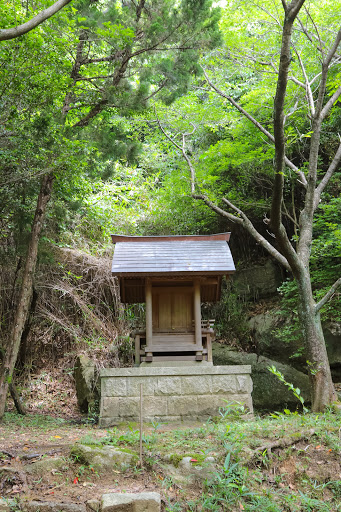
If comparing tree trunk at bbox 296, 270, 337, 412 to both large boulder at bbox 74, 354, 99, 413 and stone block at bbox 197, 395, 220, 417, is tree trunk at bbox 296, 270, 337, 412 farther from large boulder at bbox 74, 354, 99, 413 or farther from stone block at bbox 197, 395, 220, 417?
large boulder at bbox 74, 354, 99, 413

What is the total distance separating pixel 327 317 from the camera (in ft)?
31.1

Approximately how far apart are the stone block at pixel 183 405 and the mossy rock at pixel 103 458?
247 centimetres

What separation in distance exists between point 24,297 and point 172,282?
9.29 feet

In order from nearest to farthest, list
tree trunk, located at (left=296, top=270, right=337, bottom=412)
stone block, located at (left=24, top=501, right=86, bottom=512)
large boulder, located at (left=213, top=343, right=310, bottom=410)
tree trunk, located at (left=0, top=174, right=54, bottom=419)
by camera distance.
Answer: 1. stone block, located at (left=24, top=501, right=86, bottom=512)
2. tree trunk, located at (left=296, top=270, right=337, bottom=412)
3. tree trunk, located at (left=0, top=174, right=54, bottom=419)
4. large boulder, located at (left=213, top=343, right=310, bottom=410)

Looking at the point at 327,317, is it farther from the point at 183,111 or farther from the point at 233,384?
the point at 183,111

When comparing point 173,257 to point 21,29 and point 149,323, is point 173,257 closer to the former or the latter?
point 149,323

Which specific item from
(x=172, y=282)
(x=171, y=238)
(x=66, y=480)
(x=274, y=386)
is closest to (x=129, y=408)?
(x=172, y=282)

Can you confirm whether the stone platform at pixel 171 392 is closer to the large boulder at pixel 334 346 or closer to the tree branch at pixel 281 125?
the tree branch at pixel 281 125

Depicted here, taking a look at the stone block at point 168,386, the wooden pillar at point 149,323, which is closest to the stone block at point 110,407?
the stone block at point 168,386

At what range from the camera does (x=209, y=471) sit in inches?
157

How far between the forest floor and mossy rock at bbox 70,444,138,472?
Answer: 4cm

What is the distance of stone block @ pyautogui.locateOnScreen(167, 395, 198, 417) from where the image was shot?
6715mm

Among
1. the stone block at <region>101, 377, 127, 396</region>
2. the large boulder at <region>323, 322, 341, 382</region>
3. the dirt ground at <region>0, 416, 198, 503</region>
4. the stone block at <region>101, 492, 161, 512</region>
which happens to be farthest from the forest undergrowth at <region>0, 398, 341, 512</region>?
the large boulder at <region>323, 322, 341, 382</region>

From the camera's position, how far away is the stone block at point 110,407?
6.71 meters
